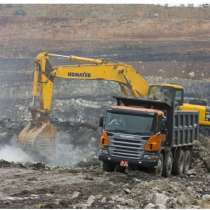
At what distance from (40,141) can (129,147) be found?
654 centimetres

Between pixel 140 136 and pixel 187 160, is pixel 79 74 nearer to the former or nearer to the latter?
pixel 187 160

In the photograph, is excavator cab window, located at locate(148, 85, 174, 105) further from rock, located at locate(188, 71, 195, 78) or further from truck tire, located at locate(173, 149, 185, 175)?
rock, located at locate(188, 71, 195, 78)

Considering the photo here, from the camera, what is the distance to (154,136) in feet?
74.6

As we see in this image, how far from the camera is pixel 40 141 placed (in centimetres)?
2838

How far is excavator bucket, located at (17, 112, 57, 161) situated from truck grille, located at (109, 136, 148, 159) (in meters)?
6.20

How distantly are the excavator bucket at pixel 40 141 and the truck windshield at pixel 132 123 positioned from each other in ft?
19.4

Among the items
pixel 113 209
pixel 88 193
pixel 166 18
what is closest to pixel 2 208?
pixel 113 209

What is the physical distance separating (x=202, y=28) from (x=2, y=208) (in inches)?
1813

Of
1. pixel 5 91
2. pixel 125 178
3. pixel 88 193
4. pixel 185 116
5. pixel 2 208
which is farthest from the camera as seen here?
pixel 5 91

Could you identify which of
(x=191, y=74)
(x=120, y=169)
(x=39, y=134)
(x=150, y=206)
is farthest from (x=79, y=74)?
(x=191, y=74)

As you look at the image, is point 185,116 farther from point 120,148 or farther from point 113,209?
point 113,209

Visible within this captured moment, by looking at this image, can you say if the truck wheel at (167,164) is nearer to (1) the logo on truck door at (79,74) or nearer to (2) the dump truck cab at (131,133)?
(2) the dump truck cab at (131,133)

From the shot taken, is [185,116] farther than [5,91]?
No

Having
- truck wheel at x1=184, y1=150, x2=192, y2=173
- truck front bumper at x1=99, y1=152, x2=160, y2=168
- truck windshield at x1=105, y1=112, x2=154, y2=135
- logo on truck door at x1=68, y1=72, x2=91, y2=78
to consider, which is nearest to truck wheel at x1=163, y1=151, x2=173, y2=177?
truck front bumper at x1=99, y1=152, x2=160, y2=168
